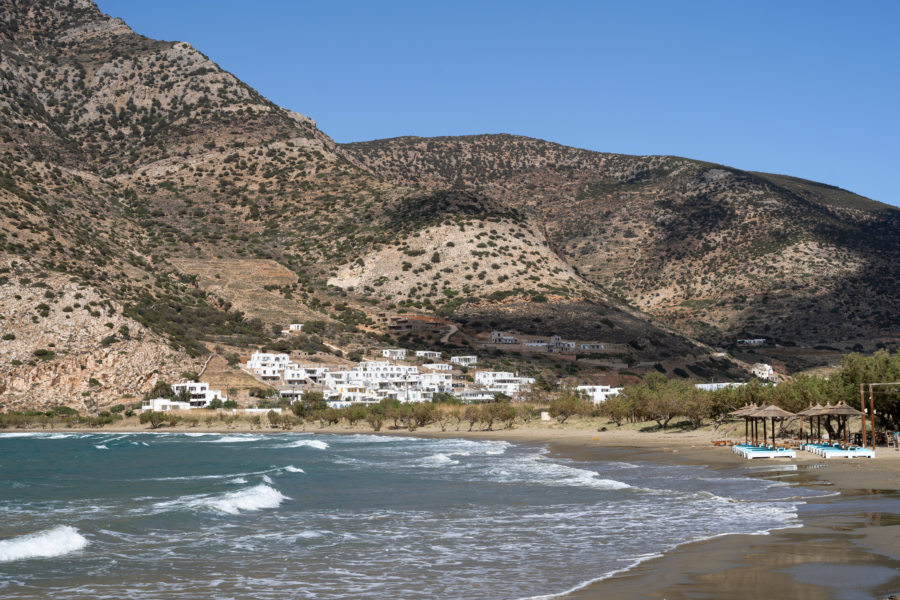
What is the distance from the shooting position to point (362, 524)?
69.7 ft

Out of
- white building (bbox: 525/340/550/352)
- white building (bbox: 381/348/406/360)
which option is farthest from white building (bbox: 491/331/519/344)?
white building (bbox: 381/348/406/360)

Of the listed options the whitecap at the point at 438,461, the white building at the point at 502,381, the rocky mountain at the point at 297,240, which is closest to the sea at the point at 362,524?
the whitecap at the point at 438,461

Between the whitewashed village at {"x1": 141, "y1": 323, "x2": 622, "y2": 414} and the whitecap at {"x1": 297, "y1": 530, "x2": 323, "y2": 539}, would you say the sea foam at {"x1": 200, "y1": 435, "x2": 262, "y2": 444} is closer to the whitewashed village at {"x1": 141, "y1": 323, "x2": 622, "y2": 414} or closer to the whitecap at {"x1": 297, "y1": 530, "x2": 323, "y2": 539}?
the whitewashed village at {"x1": 141, "y1": 323, "x2": 622, "y2": 414}

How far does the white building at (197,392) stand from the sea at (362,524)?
32.2 metres

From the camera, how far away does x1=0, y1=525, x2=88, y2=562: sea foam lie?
1748 cm

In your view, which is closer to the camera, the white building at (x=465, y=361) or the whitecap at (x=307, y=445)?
the whitecap at (x=307, y=445)

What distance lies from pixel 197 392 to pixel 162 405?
2874mm

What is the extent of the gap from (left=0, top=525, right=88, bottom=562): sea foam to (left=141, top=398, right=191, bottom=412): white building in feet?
176

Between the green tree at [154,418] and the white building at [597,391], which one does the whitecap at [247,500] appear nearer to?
the green tree at [154,418]

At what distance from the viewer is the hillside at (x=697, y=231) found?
11875 centimetres

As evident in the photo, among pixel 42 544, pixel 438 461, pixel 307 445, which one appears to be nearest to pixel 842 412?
pixel 438 461

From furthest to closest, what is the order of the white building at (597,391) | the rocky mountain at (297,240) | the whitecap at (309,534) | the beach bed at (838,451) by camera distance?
1. the rocky mountain at (297,240)
2. the white building at (597,391)
3. the beach bed at (838,451)
4. the whitecap at (309,534)

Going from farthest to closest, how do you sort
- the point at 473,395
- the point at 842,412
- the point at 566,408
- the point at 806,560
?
the point at 473,395
the point at 566,408
the point at 842,412
the point at 806,560

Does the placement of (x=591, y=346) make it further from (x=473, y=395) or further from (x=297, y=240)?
(x=297, y=240)
